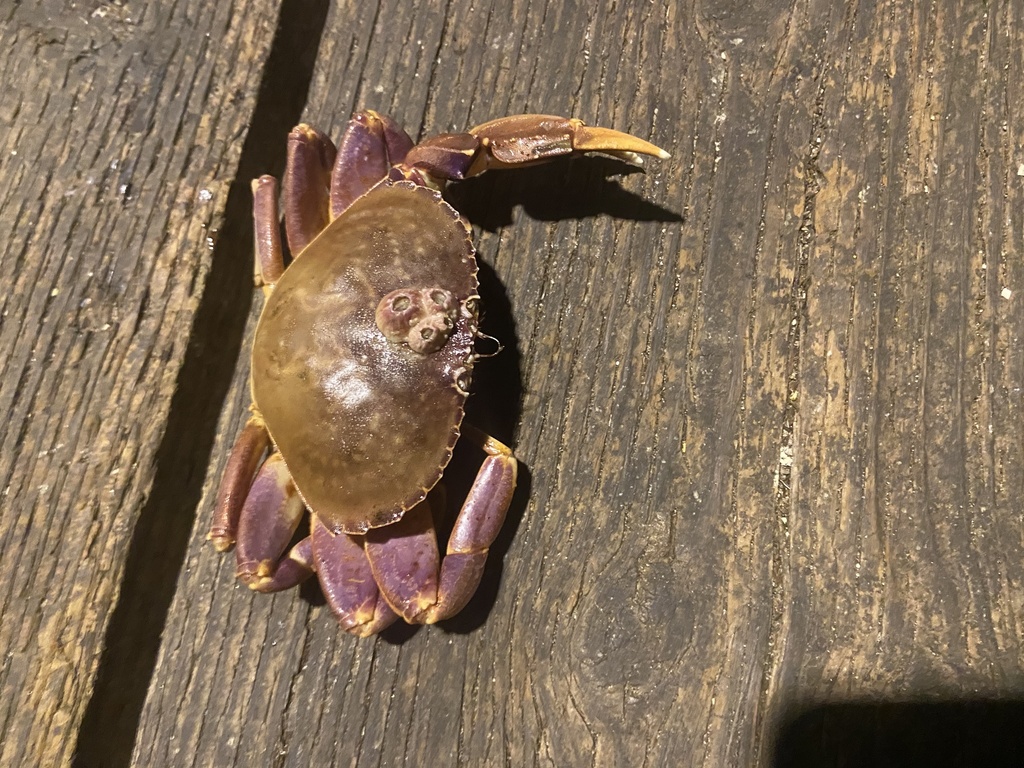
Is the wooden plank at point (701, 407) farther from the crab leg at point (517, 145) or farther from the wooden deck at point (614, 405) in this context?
the crab leg at point (517, 145)

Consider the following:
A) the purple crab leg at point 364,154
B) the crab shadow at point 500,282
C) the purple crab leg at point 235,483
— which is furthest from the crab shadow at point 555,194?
the purple crab leg at point 235,483

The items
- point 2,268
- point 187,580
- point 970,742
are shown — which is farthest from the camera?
point 187,580

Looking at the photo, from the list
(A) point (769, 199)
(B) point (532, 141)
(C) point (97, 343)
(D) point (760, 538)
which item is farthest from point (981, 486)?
(C) point (97, 343)

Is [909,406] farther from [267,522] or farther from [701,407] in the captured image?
[267,522]

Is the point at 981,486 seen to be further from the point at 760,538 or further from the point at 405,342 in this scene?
the point at 405,342

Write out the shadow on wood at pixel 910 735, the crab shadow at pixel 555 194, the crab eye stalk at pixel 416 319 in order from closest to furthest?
the shadow on wood at pixel 910 735
the crab eye stalk at pixel 416 319
the crab shadow at pixel 555 194

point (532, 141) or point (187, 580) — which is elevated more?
point (532, 141)

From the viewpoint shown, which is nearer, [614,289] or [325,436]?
[325,436]

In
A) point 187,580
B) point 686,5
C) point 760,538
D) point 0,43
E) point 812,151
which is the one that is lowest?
point 187,580
